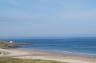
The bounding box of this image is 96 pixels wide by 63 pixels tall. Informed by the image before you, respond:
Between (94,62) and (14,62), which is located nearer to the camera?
(14,62)

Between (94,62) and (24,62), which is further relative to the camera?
(94,62)

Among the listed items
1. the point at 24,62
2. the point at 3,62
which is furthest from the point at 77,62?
the point at 3,62

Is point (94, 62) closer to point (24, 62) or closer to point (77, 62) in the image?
point (77, 62)

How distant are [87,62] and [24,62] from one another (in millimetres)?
11639

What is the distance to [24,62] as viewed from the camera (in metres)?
23.1

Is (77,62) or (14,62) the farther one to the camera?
(77,62)

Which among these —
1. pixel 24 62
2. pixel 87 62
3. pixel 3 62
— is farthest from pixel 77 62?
pixel 3 62

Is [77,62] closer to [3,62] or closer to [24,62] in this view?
[24,62]

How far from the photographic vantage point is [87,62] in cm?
3062

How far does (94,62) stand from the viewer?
30.4 m

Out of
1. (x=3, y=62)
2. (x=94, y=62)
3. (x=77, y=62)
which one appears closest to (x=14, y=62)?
(x=3, y=62)

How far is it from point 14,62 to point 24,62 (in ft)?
4.02

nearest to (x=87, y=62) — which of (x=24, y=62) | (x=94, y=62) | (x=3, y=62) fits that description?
(x=94, y=62)

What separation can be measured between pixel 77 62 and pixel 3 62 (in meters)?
12.4
